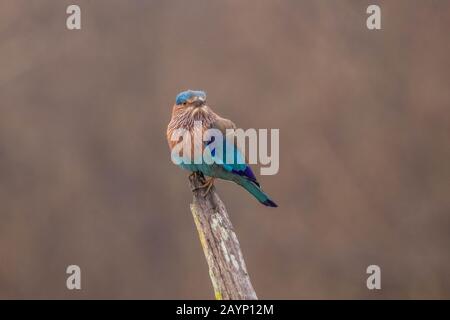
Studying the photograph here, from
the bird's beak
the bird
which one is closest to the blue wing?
the bird

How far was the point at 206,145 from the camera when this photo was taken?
3.22 m

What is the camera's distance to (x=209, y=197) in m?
3.01

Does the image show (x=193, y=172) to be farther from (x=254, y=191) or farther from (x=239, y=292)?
(x=239, y=292)

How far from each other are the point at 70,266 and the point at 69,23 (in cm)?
191

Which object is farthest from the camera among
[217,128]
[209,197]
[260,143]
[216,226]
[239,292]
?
[260,143]

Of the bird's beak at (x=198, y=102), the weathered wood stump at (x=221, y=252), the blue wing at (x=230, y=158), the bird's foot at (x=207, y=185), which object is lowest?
the weathered wood stump at (x=221, y=252)

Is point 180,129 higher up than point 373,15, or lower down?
lower down

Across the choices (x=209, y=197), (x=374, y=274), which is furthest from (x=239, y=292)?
(x=374, y=274)

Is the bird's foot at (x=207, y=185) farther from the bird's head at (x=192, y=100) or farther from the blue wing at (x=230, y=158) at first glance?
the bird's head at (x=192, y=100)

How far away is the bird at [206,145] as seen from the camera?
10.5 ft

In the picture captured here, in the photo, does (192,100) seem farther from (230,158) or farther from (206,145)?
(230,158)

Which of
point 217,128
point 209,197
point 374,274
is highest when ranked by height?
point 217,128

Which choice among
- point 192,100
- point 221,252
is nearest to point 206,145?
point 192,100

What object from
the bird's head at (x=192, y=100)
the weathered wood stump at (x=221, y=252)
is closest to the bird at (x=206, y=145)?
the bird's head at (x=192, y=100)
